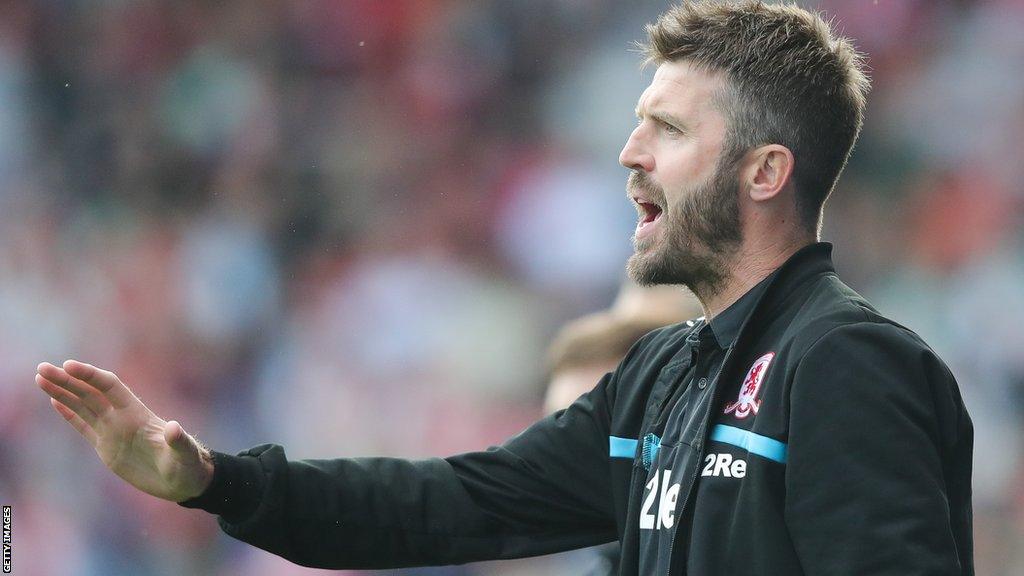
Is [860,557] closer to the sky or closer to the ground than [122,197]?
closer to the ground

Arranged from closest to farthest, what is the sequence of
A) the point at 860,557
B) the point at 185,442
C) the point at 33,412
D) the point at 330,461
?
the point at 860,557 → the point at 185,442 → the point at 330,461 → the point at 33,412

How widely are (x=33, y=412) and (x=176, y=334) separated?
816 mm

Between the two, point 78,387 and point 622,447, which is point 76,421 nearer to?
point 78,387

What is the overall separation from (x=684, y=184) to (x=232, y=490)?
1.01 meters

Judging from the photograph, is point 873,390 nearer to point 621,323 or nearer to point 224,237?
point 621,323

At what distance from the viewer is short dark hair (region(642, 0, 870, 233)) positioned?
2.44m

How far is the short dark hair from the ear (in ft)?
0.06

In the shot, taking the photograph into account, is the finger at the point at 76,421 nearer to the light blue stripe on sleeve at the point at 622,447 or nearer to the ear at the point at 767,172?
the light blue stripe on sleeve at the point at 622,447

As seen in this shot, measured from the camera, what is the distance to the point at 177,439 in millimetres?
2352

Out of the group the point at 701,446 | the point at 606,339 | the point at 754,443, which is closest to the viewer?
the point at 754,443

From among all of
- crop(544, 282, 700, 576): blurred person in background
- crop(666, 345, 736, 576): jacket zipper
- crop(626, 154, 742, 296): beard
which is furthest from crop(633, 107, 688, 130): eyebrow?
crop(544, 282, 700, 576): blurred person in background

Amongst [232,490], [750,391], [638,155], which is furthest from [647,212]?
[232,490]

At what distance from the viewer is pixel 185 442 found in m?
2.37

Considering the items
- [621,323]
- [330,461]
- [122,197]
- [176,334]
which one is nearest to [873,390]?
[330,461]
